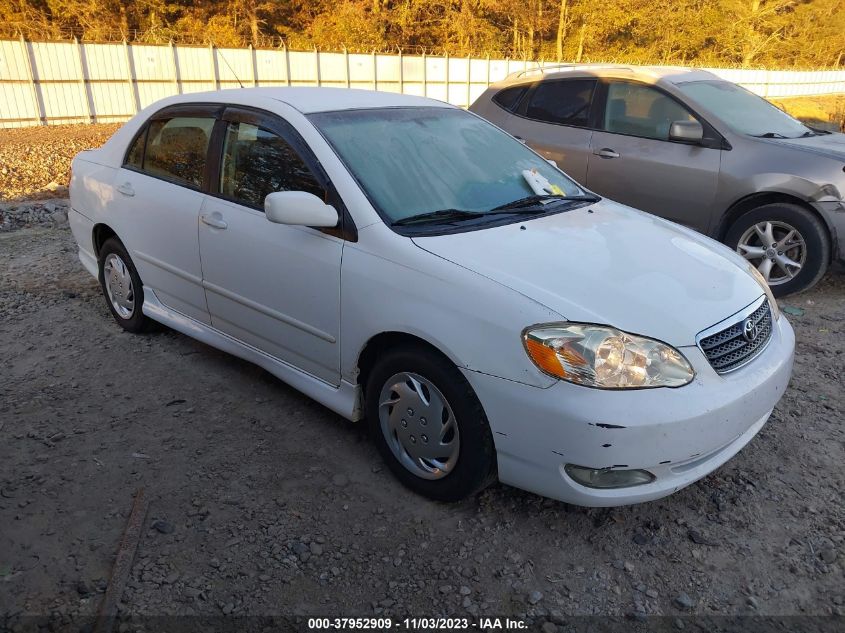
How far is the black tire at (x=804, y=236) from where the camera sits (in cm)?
525

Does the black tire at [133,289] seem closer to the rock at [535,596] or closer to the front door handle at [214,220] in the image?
the front door handle at [214,220]

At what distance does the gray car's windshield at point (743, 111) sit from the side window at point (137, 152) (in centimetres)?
448

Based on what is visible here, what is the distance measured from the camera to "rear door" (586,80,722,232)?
5699 mm

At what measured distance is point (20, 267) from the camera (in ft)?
20.5

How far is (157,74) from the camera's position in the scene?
19047 mm

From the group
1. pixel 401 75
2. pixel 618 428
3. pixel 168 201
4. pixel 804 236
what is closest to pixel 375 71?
pixel 401 75

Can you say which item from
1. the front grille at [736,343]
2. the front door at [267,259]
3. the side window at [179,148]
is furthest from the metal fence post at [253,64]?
the front grille at [736,343]

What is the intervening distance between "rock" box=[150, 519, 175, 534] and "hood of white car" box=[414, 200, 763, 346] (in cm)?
159

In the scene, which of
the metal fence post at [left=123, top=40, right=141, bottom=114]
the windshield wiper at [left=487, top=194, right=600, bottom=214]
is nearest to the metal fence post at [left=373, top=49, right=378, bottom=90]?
the metal fence post at [left=123, top=40, right=141, bottom=114]

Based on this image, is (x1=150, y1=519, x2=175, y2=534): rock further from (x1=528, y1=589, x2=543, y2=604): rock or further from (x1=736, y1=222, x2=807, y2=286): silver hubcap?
(x1=736, y1=222, x2=807, y2=286): silver hubcap

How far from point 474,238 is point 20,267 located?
5.20m

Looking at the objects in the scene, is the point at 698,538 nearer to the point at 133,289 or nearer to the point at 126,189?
the point at 133,289

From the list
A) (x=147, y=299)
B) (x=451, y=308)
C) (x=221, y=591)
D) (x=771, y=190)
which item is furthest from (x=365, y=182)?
(x=771, y=190)

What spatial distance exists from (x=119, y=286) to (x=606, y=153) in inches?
170
